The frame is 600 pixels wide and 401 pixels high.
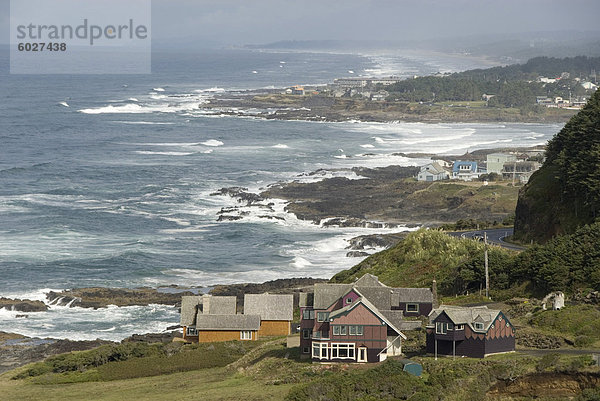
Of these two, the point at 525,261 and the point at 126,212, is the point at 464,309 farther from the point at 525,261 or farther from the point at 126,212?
the point at 126,212

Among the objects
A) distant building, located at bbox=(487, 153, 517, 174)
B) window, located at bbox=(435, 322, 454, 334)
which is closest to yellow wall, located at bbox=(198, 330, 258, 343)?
window, located at bbox=(435, 322, 454, 334)

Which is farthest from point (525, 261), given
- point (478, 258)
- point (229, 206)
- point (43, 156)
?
point (43, 156)

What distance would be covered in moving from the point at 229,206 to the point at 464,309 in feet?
186

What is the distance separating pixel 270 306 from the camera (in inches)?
1908

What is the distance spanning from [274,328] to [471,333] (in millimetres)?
14705

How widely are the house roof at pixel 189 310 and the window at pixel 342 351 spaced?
13.5 metres

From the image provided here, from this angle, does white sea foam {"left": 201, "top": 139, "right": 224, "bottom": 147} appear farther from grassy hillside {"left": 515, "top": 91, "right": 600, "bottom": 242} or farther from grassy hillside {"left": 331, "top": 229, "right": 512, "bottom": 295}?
grassy hillside {"left": 331, "top": 229, "right": 512, "bottom": 295}

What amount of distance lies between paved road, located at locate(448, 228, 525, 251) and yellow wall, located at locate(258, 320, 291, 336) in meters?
16.5

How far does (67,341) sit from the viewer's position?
51469 mm

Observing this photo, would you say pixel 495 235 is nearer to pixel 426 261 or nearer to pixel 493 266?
pixel 426 261

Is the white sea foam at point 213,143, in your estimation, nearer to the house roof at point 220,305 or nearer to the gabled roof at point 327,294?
the house roof at point 220,305

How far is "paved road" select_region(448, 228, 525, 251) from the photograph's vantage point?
2354 inches

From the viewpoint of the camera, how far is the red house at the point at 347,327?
36000 mm

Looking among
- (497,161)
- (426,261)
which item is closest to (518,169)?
(497,161)
